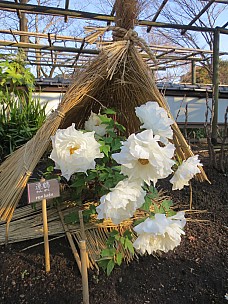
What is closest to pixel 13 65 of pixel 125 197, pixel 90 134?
pixel 90 134

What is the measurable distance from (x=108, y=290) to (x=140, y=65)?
96 centimetres

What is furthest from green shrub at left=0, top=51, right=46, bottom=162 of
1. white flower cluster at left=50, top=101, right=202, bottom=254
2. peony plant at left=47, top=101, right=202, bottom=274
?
white flower cluster at left=50, top=101, right=202, bottom=254

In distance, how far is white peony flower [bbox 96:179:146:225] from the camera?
873 mm

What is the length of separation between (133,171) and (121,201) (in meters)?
0.10

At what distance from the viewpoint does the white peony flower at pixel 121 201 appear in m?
0.87

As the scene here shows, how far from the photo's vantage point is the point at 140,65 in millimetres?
1294

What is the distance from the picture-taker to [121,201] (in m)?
0.88

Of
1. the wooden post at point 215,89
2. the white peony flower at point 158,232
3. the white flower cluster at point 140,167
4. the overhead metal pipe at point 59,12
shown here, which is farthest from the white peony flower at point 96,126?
the overhead metal pipe at point 59,12

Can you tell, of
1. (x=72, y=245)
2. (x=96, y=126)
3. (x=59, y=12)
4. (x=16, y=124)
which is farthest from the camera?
(x=59, y=12)

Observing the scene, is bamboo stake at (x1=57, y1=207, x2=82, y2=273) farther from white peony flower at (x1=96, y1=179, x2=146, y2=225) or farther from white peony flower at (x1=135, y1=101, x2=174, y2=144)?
white peony flower at (x1=135, y1=101, x2=174, y2=144)

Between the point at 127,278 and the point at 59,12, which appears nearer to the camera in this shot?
the point at 127,278

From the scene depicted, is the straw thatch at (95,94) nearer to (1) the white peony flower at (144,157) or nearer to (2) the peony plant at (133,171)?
(2) the peony plant at (133,171)

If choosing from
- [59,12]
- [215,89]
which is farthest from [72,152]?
[59,12]

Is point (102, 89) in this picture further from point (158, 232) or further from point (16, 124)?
point (16, 124)
